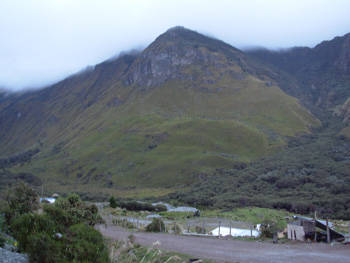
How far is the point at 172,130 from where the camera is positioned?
410ft

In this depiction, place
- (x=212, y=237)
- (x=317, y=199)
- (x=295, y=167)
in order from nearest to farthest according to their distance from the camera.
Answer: (x=212, y=237)
(x=317, y=199)
(x=295, y=167)

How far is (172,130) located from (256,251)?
4283 inches

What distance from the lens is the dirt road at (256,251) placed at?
14259 millimetres

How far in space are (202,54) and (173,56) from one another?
1701 cm

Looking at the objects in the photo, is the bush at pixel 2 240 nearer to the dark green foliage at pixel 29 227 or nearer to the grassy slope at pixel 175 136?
the dark green foliage at pixel 29 227

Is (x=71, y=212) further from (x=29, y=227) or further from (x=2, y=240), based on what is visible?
(x=2, y=240)

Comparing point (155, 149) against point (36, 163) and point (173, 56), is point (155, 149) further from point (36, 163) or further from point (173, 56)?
point (173, 56)

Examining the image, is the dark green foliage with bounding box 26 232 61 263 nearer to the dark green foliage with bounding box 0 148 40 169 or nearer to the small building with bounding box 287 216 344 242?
the small building with bounding box 287 216 344 242

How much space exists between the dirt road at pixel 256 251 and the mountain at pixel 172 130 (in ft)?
223

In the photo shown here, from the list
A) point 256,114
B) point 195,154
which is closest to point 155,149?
point 195,154

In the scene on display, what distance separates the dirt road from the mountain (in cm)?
6796

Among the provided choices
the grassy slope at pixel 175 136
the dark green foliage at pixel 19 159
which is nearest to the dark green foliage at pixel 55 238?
the grassy slope at pixel 175 136

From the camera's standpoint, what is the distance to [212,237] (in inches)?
898

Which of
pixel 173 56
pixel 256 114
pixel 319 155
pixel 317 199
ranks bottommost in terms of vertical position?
pixel 317 199
